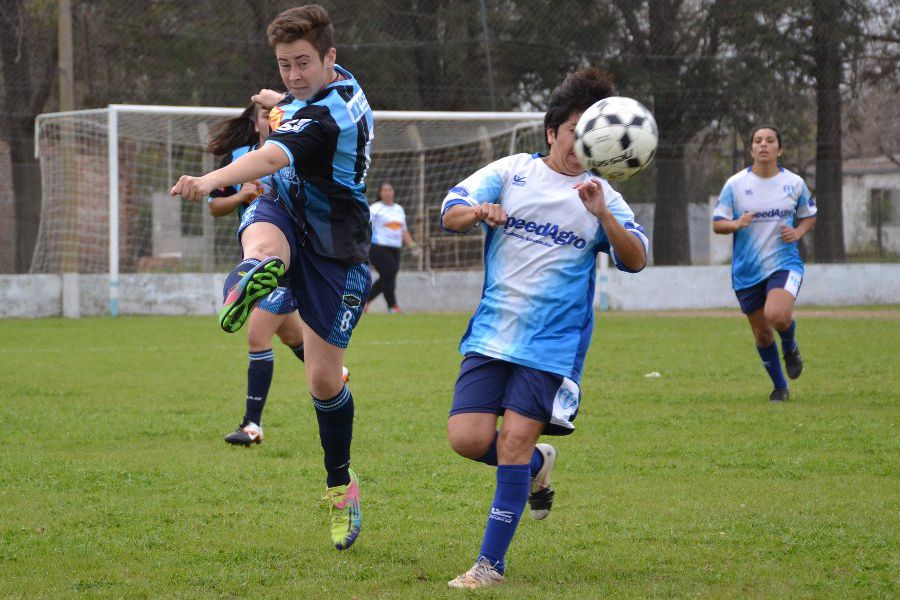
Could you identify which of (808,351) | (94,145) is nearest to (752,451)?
(808,351)

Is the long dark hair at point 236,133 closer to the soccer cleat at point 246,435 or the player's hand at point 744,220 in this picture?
the soccer cleat at point 246,435

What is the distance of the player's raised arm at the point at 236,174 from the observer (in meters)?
3.83

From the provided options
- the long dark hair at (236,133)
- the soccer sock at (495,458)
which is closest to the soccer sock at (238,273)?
the soccer sock at (495,458)

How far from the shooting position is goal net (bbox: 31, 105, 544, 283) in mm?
17766

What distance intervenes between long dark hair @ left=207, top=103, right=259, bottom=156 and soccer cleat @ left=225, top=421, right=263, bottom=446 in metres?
1.60

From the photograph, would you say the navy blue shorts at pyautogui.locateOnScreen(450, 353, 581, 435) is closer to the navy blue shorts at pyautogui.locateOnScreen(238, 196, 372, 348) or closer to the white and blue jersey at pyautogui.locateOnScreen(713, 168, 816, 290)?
the navy blue shorts at pyautogui.locateOnScreen(238, 196, 372, 348)

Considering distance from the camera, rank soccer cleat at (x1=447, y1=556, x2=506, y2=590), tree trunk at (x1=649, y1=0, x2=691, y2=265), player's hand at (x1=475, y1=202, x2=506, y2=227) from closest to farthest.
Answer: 1. soccer cleat at (x1=447, y1=556, x2=506, y2=590)
2. player's hand at (x1=475, y1=202, x2=506, y2=227)
3. tree trunk at (x1=649, y1=0, x2=691, y2=265)

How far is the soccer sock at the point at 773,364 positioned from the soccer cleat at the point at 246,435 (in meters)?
3.95

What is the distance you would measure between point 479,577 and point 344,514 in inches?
32.5

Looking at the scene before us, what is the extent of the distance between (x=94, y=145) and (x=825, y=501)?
610 inches

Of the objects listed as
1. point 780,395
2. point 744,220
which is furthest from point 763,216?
point 780,395

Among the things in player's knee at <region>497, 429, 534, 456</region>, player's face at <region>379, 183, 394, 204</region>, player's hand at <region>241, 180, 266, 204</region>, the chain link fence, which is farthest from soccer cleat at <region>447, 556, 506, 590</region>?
the chain link fence

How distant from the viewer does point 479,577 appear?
377 centimetres

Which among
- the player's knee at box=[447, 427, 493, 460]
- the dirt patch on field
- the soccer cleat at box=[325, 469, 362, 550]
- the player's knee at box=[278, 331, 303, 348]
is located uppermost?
the player's knee at box=[278, 331, 303, 348]
